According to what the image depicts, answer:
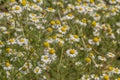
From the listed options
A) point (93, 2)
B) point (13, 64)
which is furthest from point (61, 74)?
point (93, 2)

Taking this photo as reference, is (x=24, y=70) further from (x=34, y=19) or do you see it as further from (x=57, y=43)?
(x=34, y=19)

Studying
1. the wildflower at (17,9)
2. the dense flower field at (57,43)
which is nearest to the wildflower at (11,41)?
the dense flower field at (57,43)

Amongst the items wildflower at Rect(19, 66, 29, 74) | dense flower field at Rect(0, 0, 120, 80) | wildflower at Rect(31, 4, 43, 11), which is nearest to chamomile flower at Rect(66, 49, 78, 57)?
dense flower field at Rect(0, 0, 120, 80)

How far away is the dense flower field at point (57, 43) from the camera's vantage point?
14.9 ft

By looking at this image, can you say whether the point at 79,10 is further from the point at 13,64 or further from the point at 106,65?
the point at 13,64

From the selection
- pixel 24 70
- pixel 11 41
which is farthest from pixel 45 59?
pixel 11 41

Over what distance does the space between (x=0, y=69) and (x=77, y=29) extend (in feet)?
5.04

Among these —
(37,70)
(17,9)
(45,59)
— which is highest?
(17,9)

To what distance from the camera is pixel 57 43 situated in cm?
492

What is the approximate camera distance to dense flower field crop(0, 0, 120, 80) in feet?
14.9

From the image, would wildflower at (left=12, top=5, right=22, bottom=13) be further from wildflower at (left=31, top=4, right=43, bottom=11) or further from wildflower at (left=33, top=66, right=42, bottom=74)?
wildflower at (left=33, top=66, right=42, bottom=74)

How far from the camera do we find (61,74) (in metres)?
4.61

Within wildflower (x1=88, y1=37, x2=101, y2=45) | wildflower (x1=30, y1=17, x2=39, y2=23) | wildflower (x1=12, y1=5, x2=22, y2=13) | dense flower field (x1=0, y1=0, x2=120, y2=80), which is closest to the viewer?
dense flower field (x1=0, y1=0, x2=120, y2=80)

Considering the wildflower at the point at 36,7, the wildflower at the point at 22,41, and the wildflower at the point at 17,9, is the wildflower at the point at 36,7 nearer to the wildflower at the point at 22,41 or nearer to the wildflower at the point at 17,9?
the wildflower at the point at 17,9
